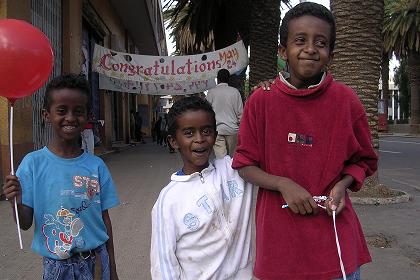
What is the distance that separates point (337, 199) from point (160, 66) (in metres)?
10.8

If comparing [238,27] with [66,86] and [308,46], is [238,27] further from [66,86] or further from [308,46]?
[308,46]

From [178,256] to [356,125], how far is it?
94 cm

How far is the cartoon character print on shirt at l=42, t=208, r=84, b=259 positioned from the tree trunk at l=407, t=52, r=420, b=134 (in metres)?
32.5

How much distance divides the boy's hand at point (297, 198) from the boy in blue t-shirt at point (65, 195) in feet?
3.22

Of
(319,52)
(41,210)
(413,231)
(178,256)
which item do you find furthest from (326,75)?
(413,231)

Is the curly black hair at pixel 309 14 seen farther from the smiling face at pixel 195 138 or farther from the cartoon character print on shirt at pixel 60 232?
the cartoon character print on shirt at pixel 60 232

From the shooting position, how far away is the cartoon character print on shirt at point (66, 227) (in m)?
2.25

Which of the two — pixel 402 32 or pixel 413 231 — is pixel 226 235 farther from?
pixel 402 32

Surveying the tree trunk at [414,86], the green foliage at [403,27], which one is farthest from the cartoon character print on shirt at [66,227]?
the tree trunk at [414,86]

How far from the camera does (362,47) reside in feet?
22.7

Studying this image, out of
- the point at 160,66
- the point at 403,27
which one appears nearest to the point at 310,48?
the point at 160,66

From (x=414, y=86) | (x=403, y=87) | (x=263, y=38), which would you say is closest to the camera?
(x=263, y=38)

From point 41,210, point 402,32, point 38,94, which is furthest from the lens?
point 402,32

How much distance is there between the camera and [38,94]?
844 cm
